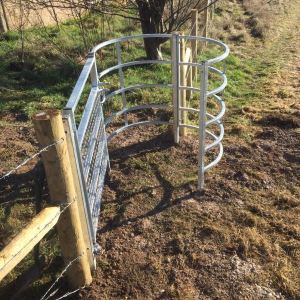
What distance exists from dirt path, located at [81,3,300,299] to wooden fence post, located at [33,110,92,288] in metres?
0.39

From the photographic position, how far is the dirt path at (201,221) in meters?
3.60

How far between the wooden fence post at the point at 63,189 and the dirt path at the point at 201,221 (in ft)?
1.28

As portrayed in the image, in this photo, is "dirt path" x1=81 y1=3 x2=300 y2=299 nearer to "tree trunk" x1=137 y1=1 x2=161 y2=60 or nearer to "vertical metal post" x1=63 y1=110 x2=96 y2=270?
"vertical metal post" x1=63 y1=110 x2=96 y2=270

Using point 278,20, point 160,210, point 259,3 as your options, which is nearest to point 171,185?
point 160,210

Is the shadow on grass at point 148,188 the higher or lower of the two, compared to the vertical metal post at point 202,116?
lower

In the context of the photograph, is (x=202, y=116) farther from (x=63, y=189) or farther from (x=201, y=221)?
(x=63, y=189)

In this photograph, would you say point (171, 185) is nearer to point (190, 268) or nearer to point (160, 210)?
point (160, 210)

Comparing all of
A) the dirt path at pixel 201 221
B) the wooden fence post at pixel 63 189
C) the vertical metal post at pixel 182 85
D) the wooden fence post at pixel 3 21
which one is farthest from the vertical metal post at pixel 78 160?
the wooden fence post at pixel 3 21

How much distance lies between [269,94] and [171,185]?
3381mm

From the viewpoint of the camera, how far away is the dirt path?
11.8 feet

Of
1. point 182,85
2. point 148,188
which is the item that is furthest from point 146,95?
point 148,188

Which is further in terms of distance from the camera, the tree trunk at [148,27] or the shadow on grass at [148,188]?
the tree trunk at [148,27]

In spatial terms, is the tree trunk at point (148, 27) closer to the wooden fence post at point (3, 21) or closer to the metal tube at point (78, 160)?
the wooden fence post at point (3, 21)

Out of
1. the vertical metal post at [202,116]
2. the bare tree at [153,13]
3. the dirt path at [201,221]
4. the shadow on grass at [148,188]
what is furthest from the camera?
the bare tree at [153,13]
